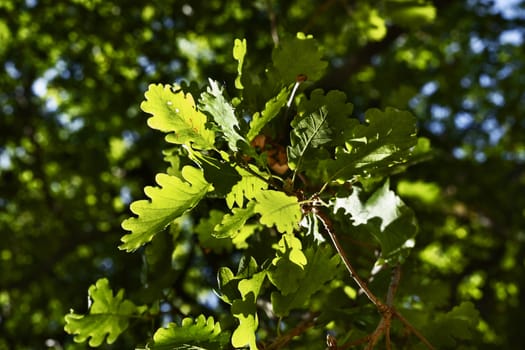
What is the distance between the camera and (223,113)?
1298mm

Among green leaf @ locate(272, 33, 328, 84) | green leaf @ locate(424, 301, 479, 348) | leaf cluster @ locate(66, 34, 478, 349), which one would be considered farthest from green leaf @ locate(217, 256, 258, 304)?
green leaf @ locate(424, 301, 479, 348)

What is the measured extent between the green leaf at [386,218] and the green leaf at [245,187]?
0.85 feet

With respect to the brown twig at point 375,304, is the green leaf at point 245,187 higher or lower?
higher

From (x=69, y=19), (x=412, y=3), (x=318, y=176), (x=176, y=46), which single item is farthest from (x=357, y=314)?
(x=69, y=19)

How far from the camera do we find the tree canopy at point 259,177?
4.43ft

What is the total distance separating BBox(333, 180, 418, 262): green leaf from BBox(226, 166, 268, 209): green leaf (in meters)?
0.26

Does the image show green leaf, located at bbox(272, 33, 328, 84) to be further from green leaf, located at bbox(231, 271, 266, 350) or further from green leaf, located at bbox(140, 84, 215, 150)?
green leaf, located at bbox(231, 271, 266, 350)

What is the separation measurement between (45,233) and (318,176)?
13.7 ft

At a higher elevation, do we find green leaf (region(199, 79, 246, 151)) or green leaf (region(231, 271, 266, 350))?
green leaf (region(199, 79, 246, 151))

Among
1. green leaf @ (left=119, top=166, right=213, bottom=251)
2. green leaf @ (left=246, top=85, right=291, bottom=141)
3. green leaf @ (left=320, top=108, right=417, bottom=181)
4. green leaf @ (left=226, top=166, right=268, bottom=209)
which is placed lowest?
green leaf @ (left=320, top=108, right=417, bottom=181)

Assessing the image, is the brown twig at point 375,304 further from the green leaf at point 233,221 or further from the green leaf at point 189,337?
the green leaf at point 189,337

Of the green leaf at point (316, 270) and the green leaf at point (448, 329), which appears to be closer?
the green leaf at point (316, 270)

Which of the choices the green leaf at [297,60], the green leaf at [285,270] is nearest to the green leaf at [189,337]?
the green leaf at [285,270]

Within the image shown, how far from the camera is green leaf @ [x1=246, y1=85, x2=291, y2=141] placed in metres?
1.29
